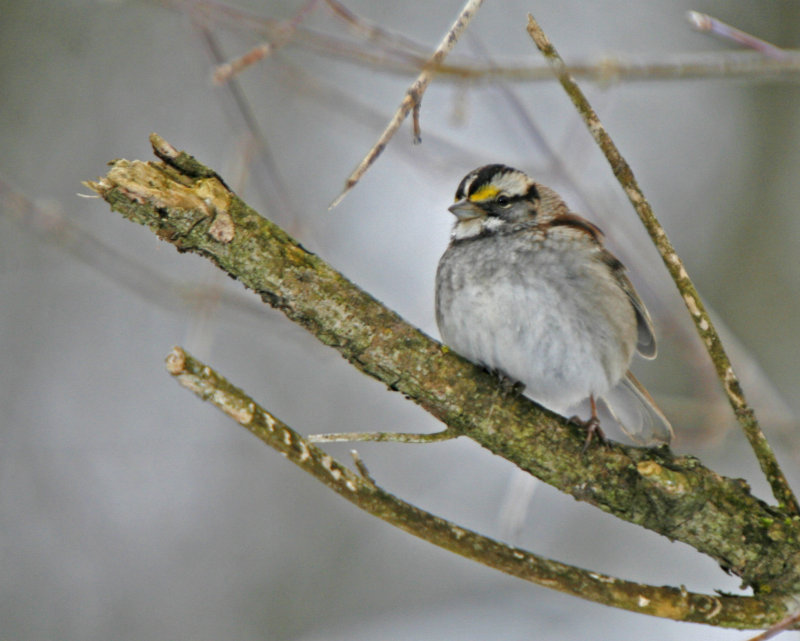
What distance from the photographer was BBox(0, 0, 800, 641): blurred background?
273 inches

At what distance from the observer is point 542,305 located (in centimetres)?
339

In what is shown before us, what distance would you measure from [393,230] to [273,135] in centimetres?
157

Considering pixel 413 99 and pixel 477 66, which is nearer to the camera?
pixel 413 99

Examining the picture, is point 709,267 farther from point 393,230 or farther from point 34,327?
point 34,327

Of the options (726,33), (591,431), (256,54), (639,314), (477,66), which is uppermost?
(726,33)

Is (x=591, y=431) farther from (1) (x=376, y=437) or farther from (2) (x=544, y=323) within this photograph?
(1) (x=376, y=437)

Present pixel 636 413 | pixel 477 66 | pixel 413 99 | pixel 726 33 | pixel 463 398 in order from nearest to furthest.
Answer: pixel 413 99
pixel 463 398
pixel 726 33
pixel 477 66
pixel 636 413

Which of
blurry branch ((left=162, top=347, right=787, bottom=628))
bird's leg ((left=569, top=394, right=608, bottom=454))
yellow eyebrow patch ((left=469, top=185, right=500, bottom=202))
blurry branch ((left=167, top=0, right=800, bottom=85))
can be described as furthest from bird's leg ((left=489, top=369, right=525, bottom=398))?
blurry branch ((left=167, top=0, right=800, bottom=85))

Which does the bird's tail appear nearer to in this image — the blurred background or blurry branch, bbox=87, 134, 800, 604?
blurry branch, bbox=87, 134, 800, 604

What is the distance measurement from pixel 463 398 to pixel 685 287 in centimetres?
80

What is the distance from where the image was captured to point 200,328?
148 inches

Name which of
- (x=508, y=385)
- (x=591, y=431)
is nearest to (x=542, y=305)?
(x=508, y=385)

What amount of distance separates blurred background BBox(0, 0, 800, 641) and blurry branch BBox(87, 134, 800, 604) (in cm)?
342

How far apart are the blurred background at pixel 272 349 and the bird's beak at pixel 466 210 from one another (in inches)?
94.3
